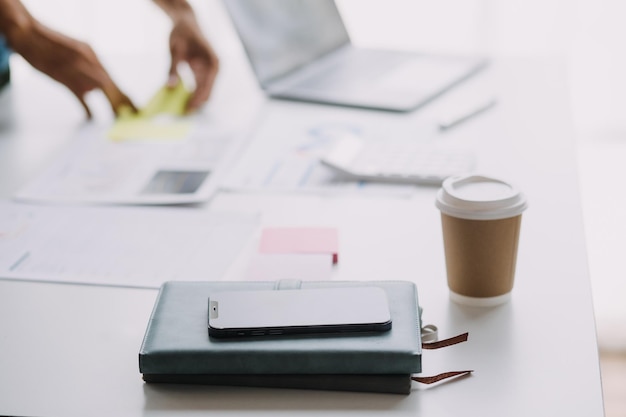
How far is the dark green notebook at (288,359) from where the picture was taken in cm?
79

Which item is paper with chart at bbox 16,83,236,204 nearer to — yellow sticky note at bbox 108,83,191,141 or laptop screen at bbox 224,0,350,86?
yellow sticky note at bbox 108,83,191,141

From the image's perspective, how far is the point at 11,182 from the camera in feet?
4.32

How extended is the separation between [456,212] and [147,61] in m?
1.09

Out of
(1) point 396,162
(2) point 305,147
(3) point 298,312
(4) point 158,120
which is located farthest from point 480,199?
(4) point 158,120

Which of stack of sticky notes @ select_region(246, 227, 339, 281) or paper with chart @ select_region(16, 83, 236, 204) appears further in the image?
paper with chart @ select_region(16, 83, 236, 204)

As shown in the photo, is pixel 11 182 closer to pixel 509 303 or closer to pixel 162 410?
pixel 162 410

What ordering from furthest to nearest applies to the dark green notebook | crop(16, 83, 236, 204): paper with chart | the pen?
the pen
crop(16, 83, 236, 204): paper with chart
the dark green notebook

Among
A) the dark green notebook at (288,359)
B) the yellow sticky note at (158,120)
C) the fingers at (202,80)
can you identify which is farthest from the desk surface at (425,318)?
the fingers at (202,80)

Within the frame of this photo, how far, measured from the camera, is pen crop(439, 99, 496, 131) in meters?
1.44

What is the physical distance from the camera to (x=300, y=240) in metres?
1.09

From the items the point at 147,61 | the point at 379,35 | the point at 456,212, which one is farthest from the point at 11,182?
the point at 379,35

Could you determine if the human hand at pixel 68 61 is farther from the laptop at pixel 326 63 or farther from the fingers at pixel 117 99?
the laptop at pixel 326 63

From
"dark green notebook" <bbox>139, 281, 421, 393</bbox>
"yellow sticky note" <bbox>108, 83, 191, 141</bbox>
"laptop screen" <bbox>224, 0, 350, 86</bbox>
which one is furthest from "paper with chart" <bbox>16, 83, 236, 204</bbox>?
"dark green notebook" <bbox>139, 281, 421, 393</bbox>

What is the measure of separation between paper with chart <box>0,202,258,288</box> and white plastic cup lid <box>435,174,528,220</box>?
11.0 inches
